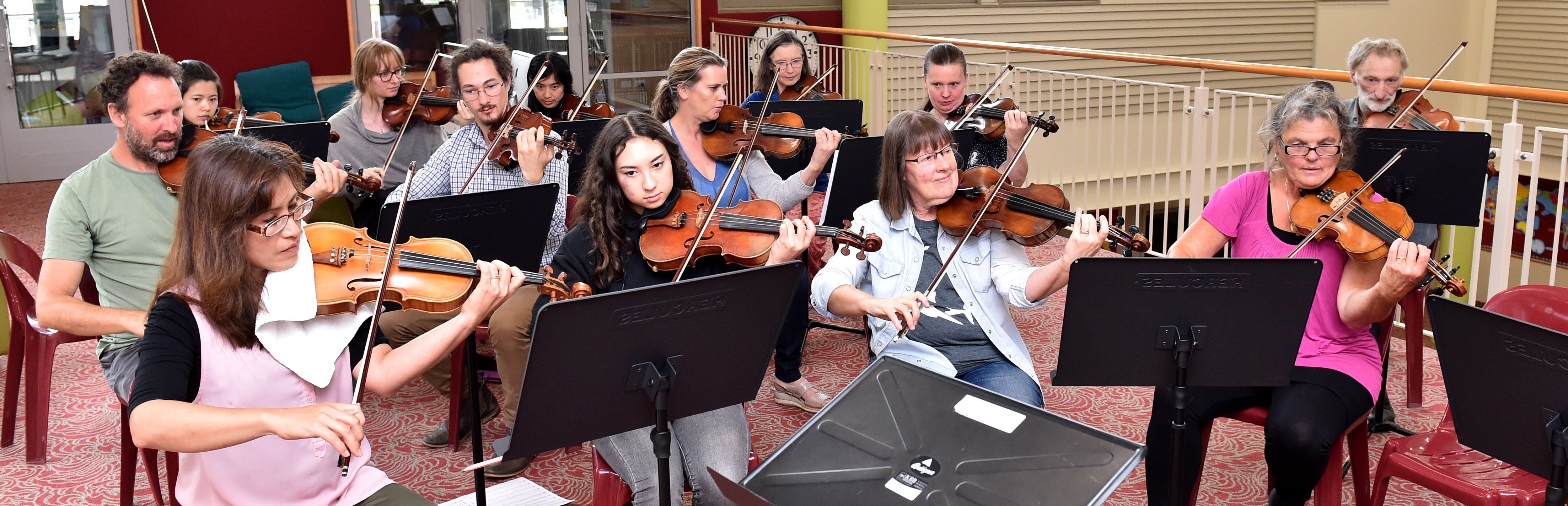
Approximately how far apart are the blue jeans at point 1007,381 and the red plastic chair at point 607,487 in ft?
1.68

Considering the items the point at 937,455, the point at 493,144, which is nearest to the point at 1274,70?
the point at 493,144

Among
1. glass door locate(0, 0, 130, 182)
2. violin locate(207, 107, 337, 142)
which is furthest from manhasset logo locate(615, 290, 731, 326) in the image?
glass door locate(0, 0, 130, 182)

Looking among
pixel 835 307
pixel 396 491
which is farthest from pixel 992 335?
pixel 396 491

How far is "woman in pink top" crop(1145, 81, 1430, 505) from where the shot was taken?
198cm

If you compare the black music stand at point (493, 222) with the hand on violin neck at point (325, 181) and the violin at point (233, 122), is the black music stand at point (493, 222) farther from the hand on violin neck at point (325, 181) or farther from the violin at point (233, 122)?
the violin at point (233, 122)

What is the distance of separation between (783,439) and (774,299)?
4.15 feet

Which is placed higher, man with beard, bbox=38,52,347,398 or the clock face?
the clock face

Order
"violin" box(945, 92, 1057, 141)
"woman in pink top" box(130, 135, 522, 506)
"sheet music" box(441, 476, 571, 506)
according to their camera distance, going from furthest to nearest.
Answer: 1. "violin" box(945, 92, 1057, 141)
2. "sheet music" box(441, 476, 571, 506)
3. "woman in pink top" box(130, 135, 522, 506)

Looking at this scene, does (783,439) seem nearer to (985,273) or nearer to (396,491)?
(985,273)

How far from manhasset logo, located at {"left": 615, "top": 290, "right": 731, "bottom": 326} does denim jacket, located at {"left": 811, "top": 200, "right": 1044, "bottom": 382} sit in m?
0.66

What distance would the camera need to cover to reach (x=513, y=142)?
3.04m

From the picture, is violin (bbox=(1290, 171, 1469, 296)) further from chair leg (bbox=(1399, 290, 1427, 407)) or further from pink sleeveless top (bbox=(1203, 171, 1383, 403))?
chair leg (bbox=(1399, 290, 1427, 407))

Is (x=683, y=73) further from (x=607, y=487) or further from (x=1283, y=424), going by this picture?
(x=1283, y=424)

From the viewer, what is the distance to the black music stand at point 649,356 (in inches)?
57.1
